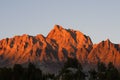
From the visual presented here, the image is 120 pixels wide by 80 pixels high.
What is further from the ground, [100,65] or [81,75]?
[100,65]

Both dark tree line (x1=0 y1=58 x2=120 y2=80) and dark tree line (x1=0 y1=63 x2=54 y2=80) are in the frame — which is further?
dark tree line (x1=0 y1=63 x2=54 y2=80)

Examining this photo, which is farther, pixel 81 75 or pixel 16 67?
pixel 16 67

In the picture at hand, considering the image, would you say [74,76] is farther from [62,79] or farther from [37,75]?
[37,75]

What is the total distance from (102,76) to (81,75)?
8401 millimetres

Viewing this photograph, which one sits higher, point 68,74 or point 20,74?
point 20,74

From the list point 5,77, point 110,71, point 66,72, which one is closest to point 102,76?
point 110,71

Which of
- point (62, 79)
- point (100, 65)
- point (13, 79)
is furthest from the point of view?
point (100, 65)

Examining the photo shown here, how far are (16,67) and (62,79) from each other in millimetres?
28078

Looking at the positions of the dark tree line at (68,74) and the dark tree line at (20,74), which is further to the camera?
the dark tree line at (20,74)

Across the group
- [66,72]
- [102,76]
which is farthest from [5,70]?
[102,76]

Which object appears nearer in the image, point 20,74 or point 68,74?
point 68,74

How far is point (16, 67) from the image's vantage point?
167750 mm

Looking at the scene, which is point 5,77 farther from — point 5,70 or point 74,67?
point 74,67

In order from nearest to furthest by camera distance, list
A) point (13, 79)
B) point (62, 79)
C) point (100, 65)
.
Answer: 1. point (62, 79)
2. point (13, 79)
3. point (100, 65)
